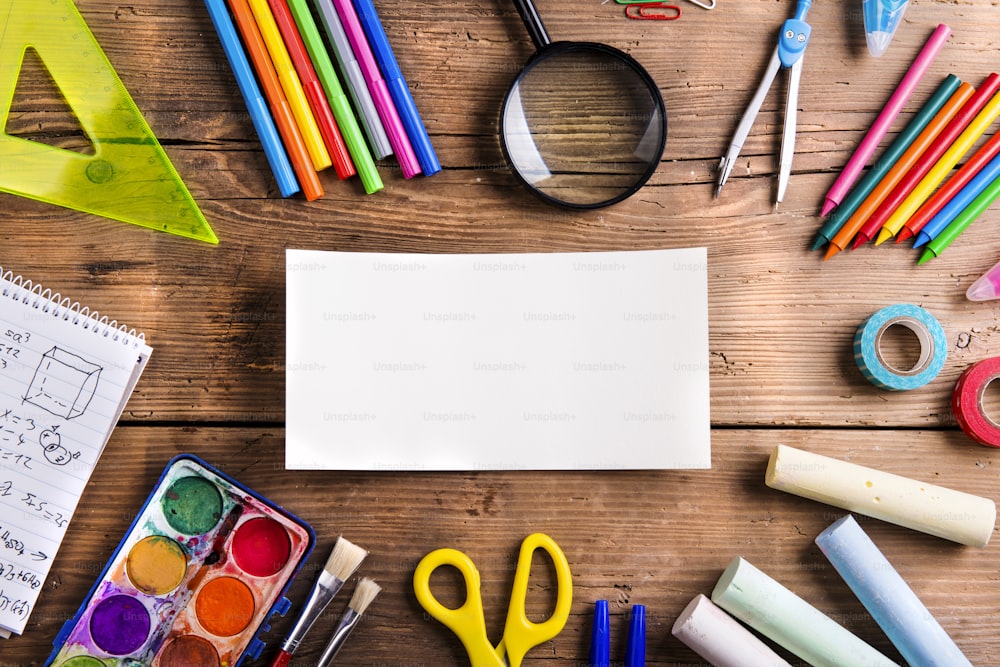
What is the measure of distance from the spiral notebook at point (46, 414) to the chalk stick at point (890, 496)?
753 millimetres

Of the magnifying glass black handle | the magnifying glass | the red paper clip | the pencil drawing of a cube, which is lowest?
the pencil drawing of a cube

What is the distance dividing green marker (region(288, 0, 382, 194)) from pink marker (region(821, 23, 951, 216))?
20.5 inches

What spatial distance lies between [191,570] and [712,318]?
65 cm

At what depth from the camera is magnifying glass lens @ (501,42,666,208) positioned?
81 centimetres

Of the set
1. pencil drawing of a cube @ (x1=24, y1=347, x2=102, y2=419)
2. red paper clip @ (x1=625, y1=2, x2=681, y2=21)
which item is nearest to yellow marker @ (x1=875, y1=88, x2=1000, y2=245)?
red paper clip @ (x1=625, y1=2, x2=681, y2=21)

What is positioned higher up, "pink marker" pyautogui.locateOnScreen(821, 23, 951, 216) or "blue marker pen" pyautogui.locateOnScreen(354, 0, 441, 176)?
"blue marker pen" pyautogui.locateOnScreen(354, 0, 441, 176)

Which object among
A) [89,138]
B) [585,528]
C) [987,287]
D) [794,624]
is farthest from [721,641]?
[89,138]

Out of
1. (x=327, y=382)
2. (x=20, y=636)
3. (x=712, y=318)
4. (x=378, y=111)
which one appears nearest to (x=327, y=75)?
(x=378, y=111)

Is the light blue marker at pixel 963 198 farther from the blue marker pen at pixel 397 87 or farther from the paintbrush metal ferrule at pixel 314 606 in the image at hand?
the paintbrush metal ferrule at pixel 314 606

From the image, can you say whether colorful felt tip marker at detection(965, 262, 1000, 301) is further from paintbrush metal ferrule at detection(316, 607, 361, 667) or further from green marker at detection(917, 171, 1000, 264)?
paintbrush metal ferrule at detection(316, 607, 361, 667)

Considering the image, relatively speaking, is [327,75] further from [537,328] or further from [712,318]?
[712,318]

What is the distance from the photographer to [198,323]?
838 mm

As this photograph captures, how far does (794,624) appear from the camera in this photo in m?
0.77

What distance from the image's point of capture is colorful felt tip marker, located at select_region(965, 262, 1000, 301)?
813 millimetres
